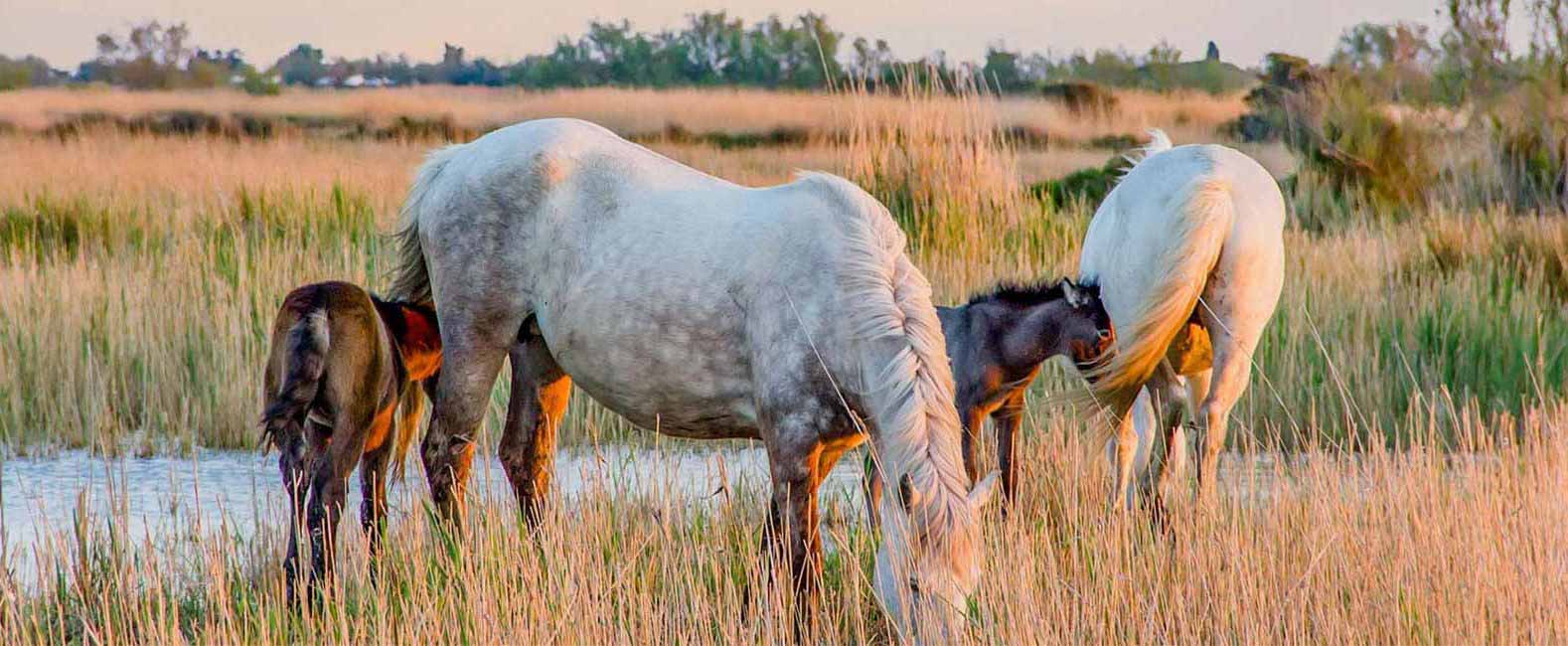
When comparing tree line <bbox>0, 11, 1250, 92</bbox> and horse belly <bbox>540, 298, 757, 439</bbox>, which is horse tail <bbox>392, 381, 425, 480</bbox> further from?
tree line <bbox>0, 11, 1250, 92</bbox>

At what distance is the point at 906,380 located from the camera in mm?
4246

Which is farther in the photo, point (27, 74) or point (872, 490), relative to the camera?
point (27, 74)

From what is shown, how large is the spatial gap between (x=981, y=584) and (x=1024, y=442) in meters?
2.88

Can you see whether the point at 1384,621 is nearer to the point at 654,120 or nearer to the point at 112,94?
the point at 654,120

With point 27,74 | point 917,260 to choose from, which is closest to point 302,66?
point 27,74

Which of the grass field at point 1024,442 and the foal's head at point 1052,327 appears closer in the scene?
the grass field at point 1024,442

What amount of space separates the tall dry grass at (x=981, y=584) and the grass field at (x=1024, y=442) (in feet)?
0.06

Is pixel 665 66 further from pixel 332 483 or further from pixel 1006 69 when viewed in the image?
pixel 332 483

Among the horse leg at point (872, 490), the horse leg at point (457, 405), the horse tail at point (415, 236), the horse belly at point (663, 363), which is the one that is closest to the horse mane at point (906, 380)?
the horse leg at point (872, 490)

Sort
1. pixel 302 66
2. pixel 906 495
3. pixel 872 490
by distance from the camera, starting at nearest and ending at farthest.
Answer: pixel 906 495
pixel 872 490
pixel 302 66

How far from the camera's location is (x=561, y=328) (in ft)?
17.1

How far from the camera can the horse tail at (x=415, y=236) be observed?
5773 mm

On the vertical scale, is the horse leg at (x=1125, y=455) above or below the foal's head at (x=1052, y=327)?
below

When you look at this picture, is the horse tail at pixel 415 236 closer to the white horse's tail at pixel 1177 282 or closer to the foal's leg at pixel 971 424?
the foal's leg at pixel 971 424
